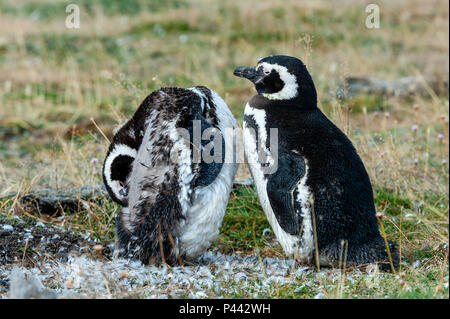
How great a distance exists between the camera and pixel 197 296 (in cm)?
350

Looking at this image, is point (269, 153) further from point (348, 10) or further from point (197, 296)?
point (348, 10)

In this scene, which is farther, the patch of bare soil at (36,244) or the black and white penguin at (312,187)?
the patch of bare soil at (36,244)

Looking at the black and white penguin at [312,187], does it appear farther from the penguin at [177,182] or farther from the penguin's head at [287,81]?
the penguin at [177,182]

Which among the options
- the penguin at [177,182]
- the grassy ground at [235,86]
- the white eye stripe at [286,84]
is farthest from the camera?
the grassy ground at [235,86]

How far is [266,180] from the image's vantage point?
4023 mm

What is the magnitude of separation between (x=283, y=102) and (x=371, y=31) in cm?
1007

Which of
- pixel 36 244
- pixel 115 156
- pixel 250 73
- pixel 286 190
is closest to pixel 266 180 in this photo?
pixel 286 190

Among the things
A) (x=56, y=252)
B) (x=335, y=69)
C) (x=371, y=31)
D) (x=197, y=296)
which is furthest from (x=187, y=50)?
(x=197, y=296)

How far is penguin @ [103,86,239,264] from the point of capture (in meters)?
3.88

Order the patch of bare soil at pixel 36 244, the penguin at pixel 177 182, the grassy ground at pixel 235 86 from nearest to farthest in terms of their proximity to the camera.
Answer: the penguin at pixel 177 182, the patch of bare soil at pixel 36 244, the grassy ground at pixel 235 86

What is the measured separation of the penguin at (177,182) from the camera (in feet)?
12.7

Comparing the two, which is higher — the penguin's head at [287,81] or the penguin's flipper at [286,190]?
the penguin's head at [287,81]

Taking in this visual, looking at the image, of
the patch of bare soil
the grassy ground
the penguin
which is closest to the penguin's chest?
the penguin

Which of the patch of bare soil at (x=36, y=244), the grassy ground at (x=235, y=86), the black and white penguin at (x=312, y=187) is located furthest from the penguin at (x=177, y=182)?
the grassy ground at (x=235, y=86)
